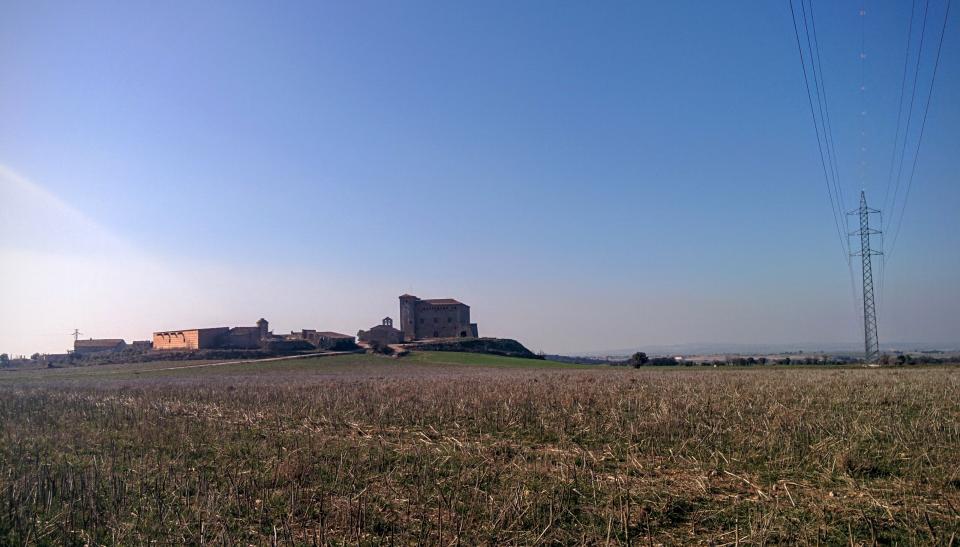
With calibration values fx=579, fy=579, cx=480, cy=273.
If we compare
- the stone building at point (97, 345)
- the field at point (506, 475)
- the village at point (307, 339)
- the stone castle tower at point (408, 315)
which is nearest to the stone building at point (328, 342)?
the village at point (307, 339)

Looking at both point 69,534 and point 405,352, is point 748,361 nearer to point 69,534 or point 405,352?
point 405,352

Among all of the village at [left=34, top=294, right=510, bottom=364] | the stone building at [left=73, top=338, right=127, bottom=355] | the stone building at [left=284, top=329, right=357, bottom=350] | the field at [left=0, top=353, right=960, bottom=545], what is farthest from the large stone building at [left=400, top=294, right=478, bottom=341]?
the field at [left=0, top=353, right=960, bottom=545]

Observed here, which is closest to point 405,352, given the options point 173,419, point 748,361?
point 748,361

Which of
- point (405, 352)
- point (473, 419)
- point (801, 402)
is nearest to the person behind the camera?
point (473, 419)

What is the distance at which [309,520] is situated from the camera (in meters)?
7.42

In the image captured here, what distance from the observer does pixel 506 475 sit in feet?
29.9

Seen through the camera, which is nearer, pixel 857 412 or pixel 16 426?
pixel 857 412

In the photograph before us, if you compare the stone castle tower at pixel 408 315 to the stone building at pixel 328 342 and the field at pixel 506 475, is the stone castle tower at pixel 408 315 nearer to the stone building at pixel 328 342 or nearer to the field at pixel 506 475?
the stone building at pixel 328 342

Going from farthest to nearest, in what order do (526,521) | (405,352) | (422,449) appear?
(405,352), (422,449), (526,521)

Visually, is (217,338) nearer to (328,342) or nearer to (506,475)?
(328,342)

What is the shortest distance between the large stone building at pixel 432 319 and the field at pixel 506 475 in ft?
356

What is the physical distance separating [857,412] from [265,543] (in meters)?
14.0

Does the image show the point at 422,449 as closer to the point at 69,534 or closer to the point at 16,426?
the point at 69,534

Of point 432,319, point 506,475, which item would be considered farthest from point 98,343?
point 506,475
